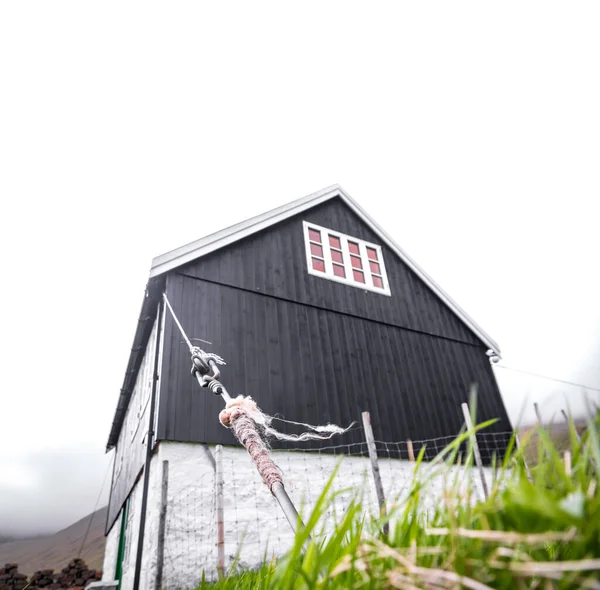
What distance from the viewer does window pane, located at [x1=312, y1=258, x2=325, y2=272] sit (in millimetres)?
9484

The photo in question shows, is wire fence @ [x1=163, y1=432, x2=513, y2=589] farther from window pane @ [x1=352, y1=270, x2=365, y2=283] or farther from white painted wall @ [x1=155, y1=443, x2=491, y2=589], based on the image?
window pane @ [x1=352, y1=270, x2=365, y2=283]

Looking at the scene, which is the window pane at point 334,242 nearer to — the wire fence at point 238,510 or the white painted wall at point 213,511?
the wire fence at point 238,510

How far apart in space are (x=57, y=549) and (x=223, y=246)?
75.8 meters

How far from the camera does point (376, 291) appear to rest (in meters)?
9.98

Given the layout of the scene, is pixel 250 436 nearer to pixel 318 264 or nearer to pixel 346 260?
pixel 318 264

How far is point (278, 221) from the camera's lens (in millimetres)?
9289

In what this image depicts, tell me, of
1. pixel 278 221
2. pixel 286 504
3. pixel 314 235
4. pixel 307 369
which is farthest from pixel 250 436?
pixel 314 235

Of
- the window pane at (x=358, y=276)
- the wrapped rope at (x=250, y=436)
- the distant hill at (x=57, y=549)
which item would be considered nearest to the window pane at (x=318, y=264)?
the window pane at (x=358, y=276)

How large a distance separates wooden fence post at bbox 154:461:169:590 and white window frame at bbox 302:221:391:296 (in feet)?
15.9

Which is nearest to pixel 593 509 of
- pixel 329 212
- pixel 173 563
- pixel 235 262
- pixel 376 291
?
pixel 173 563

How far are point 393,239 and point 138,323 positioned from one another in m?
6.42

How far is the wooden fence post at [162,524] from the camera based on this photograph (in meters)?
5.30

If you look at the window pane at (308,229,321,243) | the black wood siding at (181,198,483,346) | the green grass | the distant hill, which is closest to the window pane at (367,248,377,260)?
the black wood siding at (181,198,483,346)

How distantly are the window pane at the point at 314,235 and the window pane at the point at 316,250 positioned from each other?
15 centimetres
